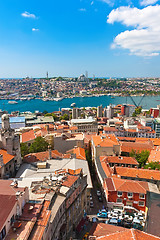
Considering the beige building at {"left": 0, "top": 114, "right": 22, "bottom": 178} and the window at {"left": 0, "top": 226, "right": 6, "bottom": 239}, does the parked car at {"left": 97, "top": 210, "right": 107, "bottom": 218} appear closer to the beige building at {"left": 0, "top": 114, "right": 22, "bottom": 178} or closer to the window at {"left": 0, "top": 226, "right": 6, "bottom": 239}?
the window at {"left": 0, "top": 226, "right": 6, "bottom": 239}

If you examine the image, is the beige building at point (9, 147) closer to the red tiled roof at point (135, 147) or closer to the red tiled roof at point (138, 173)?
the red tiled roof at point (138, 173)

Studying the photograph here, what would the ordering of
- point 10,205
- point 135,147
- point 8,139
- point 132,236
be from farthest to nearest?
1. point 135,147
2. point 8,139
3. point 132,236
4. point 10,205

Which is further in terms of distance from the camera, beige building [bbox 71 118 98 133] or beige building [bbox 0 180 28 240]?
beige building [bbox 71 118 98 133]

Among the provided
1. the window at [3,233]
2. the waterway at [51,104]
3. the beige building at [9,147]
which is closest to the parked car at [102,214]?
the window at [3,233]

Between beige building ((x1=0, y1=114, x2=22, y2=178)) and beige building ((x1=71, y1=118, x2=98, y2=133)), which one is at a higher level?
beige building ((x1=0, y1=114, x2=22, y2=178))

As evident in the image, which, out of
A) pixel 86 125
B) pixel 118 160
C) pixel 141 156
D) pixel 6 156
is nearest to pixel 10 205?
pixel 6 156

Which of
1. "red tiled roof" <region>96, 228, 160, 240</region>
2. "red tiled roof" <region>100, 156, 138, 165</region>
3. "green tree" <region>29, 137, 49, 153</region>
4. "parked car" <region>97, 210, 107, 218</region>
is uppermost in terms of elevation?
"red tiled roof" <region>96, 228, 160, 240</region>

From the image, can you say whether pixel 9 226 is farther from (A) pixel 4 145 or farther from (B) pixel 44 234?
(A) pixel 4 145

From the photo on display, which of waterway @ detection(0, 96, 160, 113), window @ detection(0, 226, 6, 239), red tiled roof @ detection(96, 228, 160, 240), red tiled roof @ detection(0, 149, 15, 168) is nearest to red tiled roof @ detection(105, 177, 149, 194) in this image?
red tiled roof @ detection(96, 228, 160, 240)

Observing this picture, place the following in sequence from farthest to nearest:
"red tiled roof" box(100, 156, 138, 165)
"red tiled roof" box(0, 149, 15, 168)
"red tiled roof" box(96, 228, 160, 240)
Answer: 1. "red tiled roof" box(100, 156, 138, 165)
2. "red tiled roof" box(0, 149, 15, 168)
3. "red tiled roof" box(96, 228, 160, 240)

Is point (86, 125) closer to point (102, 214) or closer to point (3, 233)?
point (102, 214)

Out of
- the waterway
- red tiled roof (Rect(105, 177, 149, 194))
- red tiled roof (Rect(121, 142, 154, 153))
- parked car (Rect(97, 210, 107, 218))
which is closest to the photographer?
parked car (Rect(97, 210, 107, 218))
